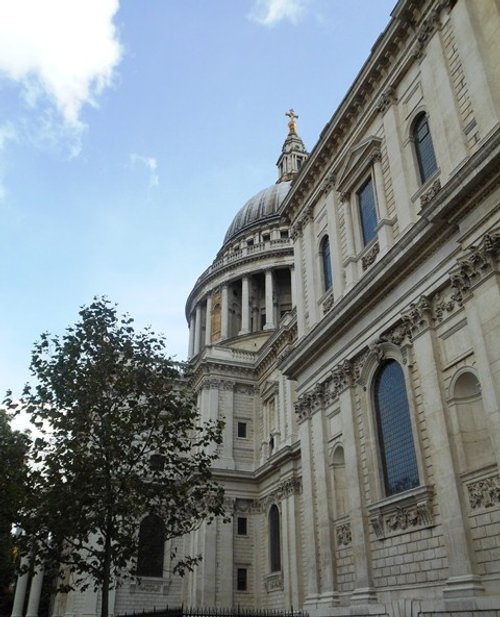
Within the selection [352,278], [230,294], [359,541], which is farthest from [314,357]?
[230,294]

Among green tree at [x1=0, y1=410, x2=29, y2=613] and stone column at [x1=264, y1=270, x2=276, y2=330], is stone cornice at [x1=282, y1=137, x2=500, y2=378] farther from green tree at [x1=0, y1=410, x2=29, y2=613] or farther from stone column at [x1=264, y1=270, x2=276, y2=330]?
stone column at [x1=264, y1=270, x2=276, y2=330]

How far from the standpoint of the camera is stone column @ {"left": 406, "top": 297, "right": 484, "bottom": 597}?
13.1 meters

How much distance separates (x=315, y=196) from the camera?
2498cm

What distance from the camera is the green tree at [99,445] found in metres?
16.8

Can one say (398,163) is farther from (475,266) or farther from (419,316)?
(475,266)

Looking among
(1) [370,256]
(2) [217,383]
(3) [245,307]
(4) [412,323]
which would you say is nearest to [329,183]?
(1) [370,256]

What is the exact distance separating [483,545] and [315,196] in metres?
15.6

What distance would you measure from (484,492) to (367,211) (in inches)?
426

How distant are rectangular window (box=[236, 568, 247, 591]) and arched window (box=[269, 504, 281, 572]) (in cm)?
223

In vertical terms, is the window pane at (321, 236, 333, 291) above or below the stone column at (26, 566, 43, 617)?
above

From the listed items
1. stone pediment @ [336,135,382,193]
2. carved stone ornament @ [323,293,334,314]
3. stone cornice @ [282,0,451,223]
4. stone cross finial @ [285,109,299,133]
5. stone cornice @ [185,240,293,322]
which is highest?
stone cross finial @ [285,109,299,133]

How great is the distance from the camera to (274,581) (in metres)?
32.1

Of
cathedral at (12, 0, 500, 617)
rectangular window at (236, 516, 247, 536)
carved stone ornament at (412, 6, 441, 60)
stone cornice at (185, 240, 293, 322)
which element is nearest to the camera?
cathedral at (12, 0, 500, 617)

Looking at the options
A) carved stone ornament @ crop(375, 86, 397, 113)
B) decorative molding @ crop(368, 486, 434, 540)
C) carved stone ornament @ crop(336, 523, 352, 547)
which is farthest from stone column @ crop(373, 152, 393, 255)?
carved stone ornament @ crop(336, 523, 352, 547)
